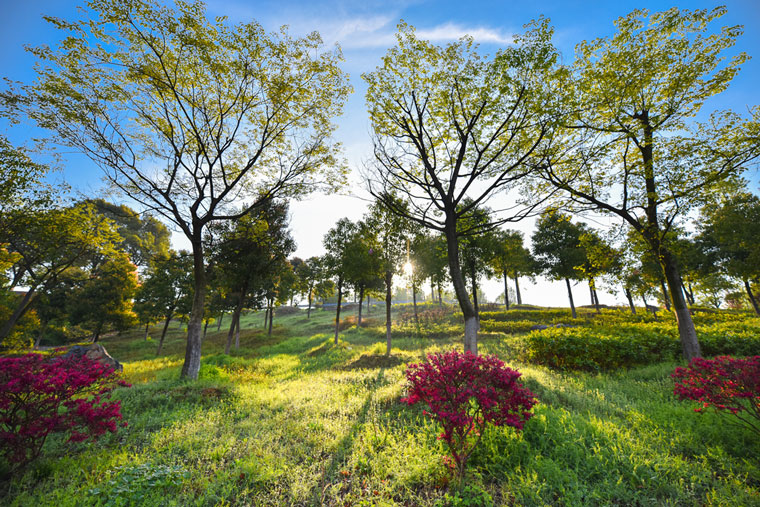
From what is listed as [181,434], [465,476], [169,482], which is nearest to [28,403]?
[181,434]

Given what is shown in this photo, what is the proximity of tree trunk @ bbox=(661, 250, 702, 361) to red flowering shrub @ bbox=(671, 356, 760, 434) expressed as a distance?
5.30m

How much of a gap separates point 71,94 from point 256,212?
969 centimetres

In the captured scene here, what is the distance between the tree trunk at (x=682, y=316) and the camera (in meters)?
8.41

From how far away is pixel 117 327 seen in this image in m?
23.0

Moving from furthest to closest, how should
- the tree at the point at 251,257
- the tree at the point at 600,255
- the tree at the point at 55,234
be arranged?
1. the tree at the point at 251,257
2. the tree at the point at 55,234
3. the tree at the point at 600,255

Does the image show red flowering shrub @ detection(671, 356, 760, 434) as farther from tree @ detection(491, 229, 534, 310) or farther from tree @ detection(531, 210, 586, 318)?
tree @ detection(531, 210, 586, 318)

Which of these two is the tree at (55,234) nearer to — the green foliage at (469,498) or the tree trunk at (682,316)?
the green foliage at (469,498)

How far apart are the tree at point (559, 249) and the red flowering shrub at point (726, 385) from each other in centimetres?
2484

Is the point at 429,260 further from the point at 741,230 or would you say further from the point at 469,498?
the point at 741,230

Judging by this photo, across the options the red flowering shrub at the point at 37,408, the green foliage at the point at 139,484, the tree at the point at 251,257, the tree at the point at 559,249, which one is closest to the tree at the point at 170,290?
the tree at the point at 251,257

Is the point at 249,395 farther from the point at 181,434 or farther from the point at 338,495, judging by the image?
the point at 338,495

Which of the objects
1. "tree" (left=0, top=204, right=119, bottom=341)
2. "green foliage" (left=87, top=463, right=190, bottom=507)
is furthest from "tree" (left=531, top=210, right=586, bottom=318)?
"tree" (left=0, top=204, right=119, bottom=341)

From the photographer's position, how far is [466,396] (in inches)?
141

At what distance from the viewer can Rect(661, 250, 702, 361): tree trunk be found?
841 centimetres
